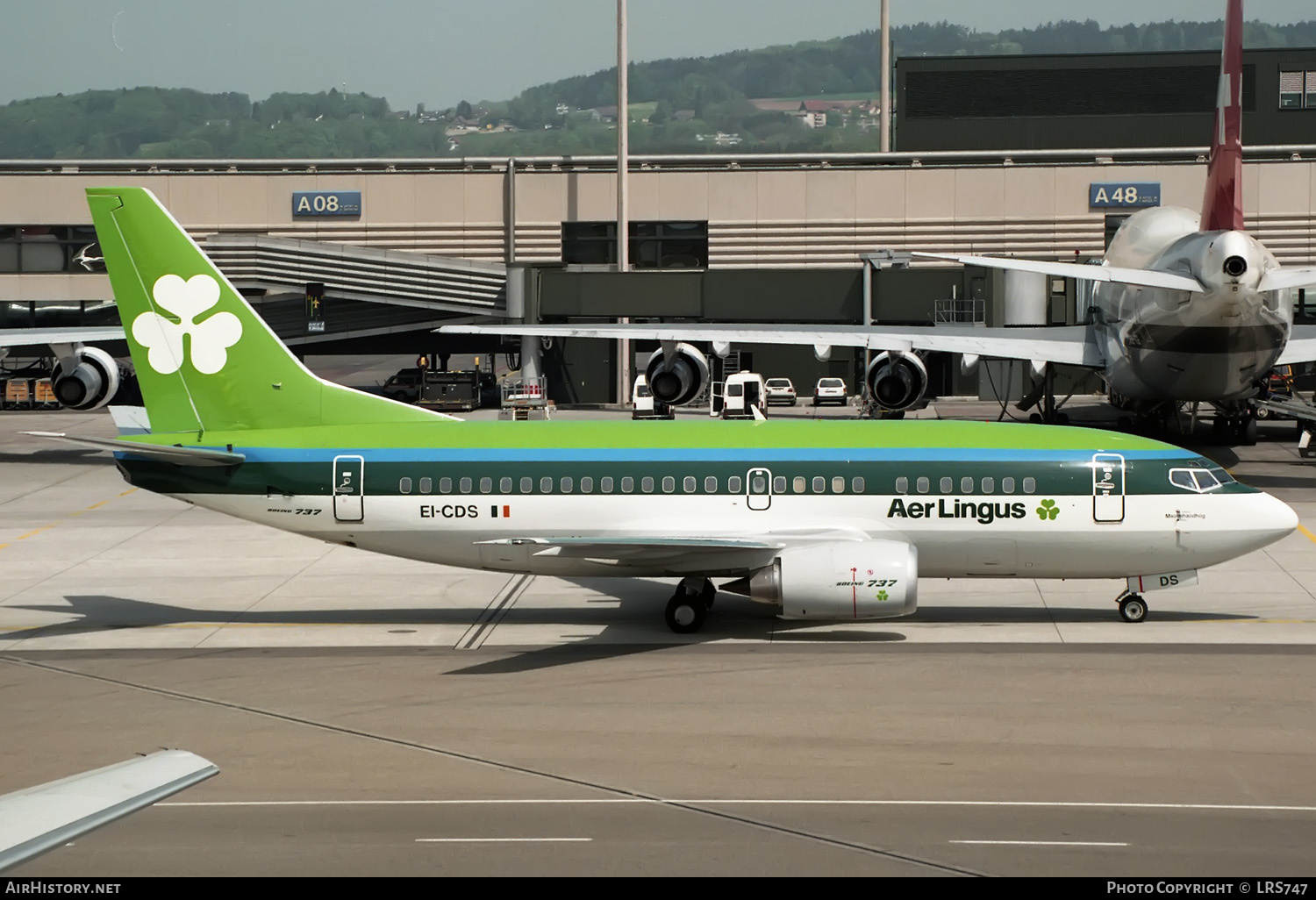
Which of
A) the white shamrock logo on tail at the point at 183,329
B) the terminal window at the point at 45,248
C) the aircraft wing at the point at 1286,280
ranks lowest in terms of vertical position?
the white shamrock logo on tail at the point at 183,329

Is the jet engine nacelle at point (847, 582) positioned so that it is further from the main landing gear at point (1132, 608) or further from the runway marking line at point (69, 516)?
the runway marking line at point (69, 516)

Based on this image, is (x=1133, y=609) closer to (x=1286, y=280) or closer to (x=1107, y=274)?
(x=1107, y=274)

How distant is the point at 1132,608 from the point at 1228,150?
24900mm

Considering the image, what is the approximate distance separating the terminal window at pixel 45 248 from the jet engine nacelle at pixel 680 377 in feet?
130

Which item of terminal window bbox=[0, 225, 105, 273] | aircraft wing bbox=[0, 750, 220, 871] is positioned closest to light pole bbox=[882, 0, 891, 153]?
terminal window bbox=[0, 225, 105, 273]

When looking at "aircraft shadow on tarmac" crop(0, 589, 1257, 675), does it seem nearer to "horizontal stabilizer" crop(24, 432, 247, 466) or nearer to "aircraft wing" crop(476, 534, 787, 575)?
"aircraft wing" crop(476, 534, 787, 575)

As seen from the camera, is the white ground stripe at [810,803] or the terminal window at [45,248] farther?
the terminal window at [45,248]

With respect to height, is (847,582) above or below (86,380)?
below

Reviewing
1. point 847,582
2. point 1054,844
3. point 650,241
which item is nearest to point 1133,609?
point 847,582

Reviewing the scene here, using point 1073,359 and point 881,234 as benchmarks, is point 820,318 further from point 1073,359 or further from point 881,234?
point 1073,359

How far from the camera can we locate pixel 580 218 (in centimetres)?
7944

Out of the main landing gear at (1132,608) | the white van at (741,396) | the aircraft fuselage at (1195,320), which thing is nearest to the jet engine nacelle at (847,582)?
the main landing gear at (1132,608)

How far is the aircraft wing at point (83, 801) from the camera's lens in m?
8.32

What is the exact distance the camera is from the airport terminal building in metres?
76.5
